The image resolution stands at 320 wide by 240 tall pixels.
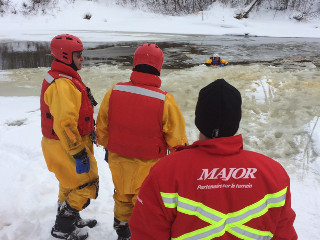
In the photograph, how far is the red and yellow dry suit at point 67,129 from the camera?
2.12 metres

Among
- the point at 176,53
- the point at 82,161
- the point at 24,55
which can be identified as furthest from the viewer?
the point at 176,53

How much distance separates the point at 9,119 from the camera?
5359 mm

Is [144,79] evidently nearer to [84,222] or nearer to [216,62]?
[84,222]

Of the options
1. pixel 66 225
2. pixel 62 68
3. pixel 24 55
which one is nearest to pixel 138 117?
pixel 62 68

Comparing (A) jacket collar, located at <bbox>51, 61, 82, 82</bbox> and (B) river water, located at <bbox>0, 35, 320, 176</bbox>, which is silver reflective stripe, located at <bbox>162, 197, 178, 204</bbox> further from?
(B) river water, located at <bbox>0, 35, 320, 176</bbox>

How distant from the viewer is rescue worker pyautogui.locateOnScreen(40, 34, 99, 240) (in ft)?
7.01

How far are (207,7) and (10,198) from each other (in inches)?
1069

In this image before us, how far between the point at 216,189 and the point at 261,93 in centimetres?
620

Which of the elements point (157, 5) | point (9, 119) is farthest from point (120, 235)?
point (157, 5)

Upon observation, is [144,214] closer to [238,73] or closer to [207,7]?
[238,73]

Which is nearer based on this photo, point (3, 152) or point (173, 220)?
point (173, 220)

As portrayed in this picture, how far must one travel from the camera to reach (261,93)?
22.7ft

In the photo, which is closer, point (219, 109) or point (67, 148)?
point (219, 109)

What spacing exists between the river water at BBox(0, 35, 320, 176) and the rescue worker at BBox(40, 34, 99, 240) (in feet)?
8.80
